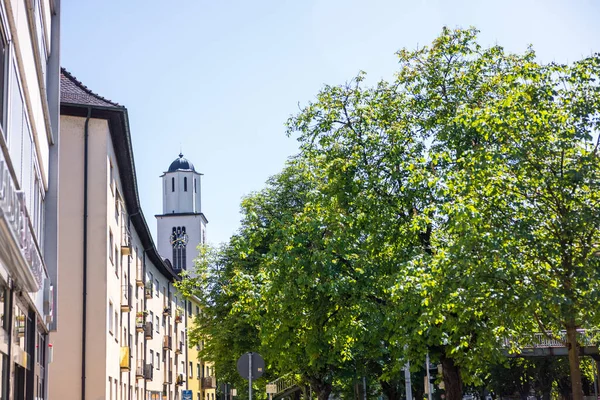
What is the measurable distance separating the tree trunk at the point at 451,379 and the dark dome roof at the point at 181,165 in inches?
3448

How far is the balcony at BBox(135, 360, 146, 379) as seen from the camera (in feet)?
124

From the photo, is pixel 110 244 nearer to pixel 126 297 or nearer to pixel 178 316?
pixel 126 297

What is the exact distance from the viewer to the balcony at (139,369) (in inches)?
1486

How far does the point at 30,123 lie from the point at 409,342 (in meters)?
9.06

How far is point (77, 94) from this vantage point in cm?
2881

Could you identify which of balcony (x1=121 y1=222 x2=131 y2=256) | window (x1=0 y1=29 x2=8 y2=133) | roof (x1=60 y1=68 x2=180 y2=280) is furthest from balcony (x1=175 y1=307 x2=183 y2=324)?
window (x1=0 y1=29 x2=8 y2=133)

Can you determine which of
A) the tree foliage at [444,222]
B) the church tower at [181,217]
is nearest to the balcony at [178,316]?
the tree foliage at [444,222]

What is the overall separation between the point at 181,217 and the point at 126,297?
67.2 metres

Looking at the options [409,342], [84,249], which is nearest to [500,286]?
[409,342]

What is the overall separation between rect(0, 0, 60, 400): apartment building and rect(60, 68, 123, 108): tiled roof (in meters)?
8.58

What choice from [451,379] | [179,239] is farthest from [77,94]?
[179,239]

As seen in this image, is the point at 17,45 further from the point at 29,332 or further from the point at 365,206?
the point at 365,206

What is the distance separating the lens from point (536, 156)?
14430 millimetres

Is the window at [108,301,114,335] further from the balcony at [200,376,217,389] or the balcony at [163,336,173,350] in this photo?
the balcony at [200,376,217,389]
